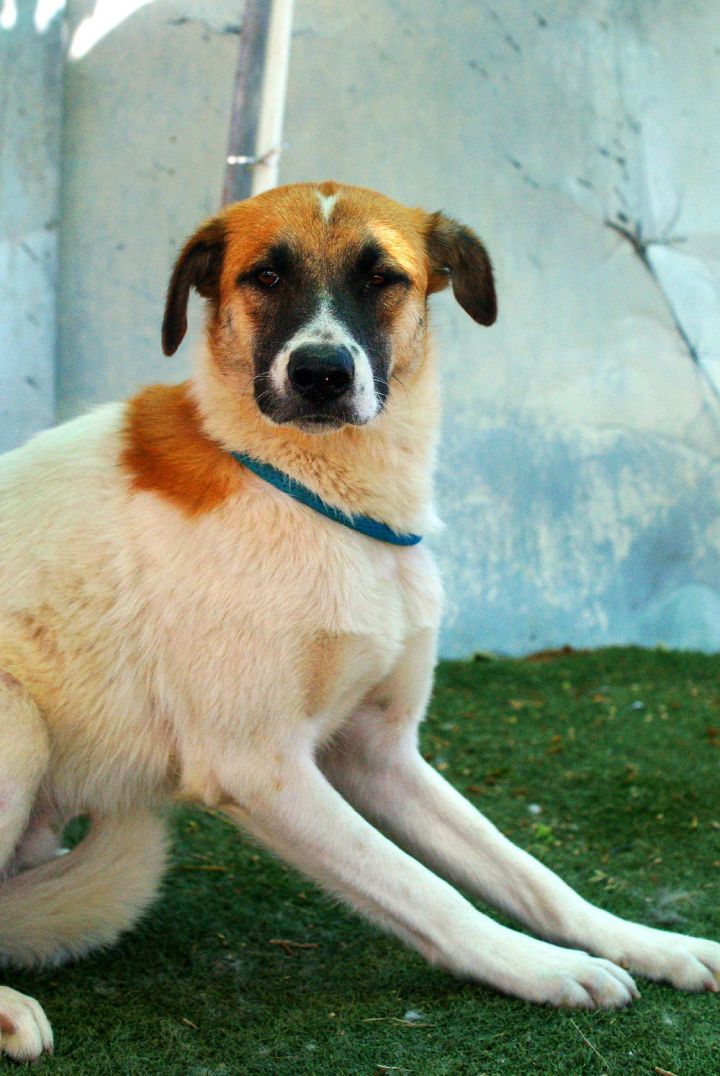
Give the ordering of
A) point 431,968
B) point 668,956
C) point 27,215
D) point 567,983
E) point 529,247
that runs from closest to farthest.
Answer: point 567,983
point 668,956
point 431,968
point 27,215
point 529,247

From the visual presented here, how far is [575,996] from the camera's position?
1778mm

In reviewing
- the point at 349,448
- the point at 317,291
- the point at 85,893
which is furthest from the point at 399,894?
the point at 317,291

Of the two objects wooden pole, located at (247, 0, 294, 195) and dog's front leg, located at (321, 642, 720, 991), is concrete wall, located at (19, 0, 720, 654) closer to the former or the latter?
wooden pole, located at (247, 0, 294, 195)

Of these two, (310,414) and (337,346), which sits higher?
(337,346)

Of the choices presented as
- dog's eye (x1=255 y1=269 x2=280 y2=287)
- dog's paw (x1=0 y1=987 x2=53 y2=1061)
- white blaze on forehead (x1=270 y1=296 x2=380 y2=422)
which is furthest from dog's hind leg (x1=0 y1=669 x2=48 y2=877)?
dog's eye (x1=255 y1=269 x2=280 y2=287)

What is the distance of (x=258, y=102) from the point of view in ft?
11.5

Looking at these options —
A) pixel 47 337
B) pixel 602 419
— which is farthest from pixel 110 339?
pixel 602 419

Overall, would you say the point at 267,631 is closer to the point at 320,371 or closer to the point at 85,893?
the point at 320,371

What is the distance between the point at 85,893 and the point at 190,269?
1146 millimetres

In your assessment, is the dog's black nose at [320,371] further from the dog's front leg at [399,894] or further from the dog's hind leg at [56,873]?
the dog's hind leg at [56,873]

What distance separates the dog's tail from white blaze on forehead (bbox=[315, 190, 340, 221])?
112cm

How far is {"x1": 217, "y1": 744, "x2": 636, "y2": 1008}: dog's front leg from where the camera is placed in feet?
5.87

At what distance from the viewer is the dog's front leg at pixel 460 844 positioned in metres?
1.93

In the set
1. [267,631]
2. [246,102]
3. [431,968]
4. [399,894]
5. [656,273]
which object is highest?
[246,102]
